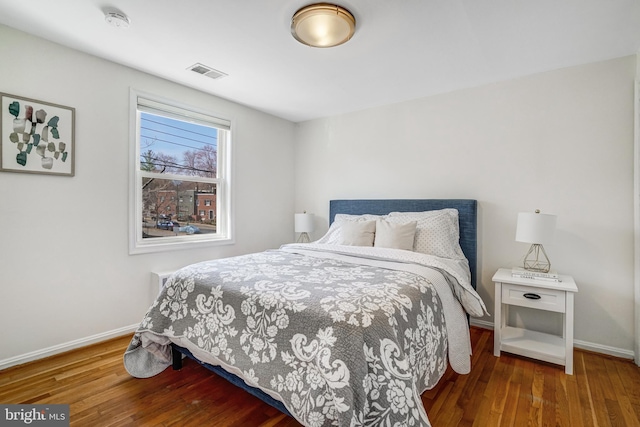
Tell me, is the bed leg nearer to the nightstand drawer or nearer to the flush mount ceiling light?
the flush mount ceiling light

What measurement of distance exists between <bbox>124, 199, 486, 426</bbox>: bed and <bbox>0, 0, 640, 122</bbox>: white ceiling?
1.42 metres

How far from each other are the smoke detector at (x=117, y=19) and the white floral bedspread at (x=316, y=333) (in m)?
1.67

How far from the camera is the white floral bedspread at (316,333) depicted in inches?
47.8

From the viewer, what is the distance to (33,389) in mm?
1877

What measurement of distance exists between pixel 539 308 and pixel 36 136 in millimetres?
3886

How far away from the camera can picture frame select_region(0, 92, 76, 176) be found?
2102mm

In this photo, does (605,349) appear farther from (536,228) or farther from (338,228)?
(338,228)

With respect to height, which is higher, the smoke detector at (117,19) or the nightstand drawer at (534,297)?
the smoke detector at (117,19)

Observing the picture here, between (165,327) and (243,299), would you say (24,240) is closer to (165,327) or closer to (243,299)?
(165,327)

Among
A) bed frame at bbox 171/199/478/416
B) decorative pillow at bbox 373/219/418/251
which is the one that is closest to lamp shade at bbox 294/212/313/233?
bed frame at bbox 171/199/478/416

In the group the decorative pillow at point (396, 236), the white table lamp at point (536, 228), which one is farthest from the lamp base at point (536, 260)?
the decorative pillow at point (396, 236)

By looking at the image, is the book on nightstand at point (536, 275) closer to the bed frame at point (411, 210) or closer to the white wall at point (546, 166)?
the white wall at point (546, 166)

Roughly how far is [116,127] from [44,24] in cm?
79

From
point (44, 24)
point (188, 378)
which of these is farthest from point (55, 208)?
point (188, 378)
